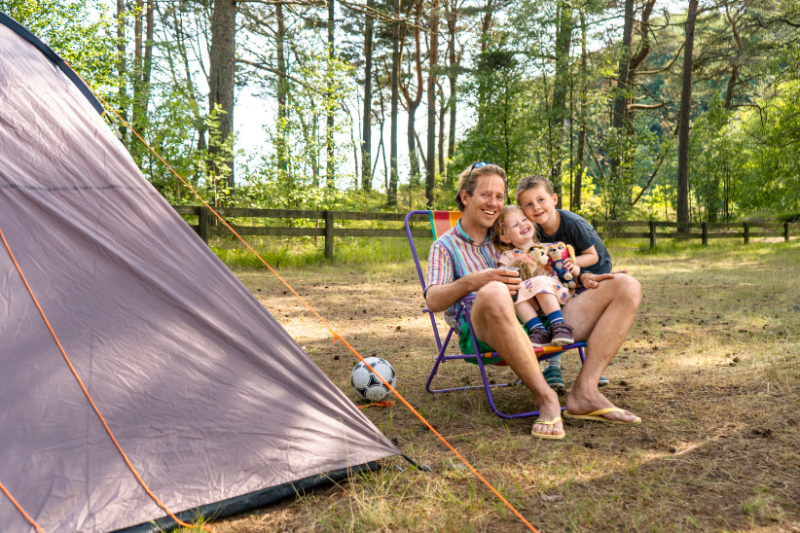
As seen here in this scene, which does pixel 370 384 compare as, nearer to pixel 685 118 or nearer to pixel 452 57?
pixel 685 118

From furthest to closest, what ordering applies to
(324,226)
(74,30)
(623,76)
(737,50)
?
(737,50)
(623,76)
(324,226)
(74,30)

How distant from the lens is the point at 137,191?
7.55ft

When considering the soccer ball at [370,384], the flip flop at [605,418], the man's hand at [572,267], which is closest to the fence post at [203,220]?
the soccer ball at [370,384]

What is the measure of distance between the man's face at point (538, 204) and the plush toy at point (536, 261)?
16cm

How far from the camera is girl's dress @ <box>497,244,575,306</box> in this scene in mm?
2871

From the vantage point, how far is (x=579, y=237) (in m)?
3.13

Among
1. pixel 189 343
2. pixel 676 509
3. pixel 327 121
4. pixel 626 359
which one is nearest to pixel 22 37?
pixel 189 343

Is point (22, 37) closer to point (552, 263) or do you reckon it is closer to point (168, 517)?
point (168, 517)

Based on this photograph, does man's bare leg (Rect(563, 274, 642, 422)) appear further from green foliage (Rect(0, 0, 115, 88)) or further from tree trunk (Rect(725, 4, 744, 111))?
tree trunk (Rect(725, 4, 744, 111))

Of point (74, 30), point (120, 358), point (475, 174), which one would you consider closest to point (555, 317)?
point (475, 174)

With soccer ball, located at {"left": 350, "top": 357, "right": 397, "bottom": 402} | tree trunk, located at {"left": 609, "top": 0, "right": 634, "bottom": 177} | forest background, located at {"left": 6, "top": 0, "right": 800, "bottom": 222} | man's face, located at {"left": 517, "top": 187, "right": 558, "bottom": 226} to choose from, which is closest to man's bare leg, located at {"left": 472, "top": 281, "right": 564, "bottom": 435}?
man's face, located at {"left": 517, "top": 187, "right": 558, "bottom": 226}

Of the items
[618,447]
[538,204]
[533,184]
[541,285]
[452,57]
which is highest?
[452,57]

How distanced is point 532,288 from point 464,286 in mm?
347

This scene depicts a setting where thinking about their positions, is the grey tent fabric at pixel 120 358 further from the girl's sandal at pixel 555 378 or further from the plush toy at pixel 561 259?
the girl's sandal at pixel 555 378
